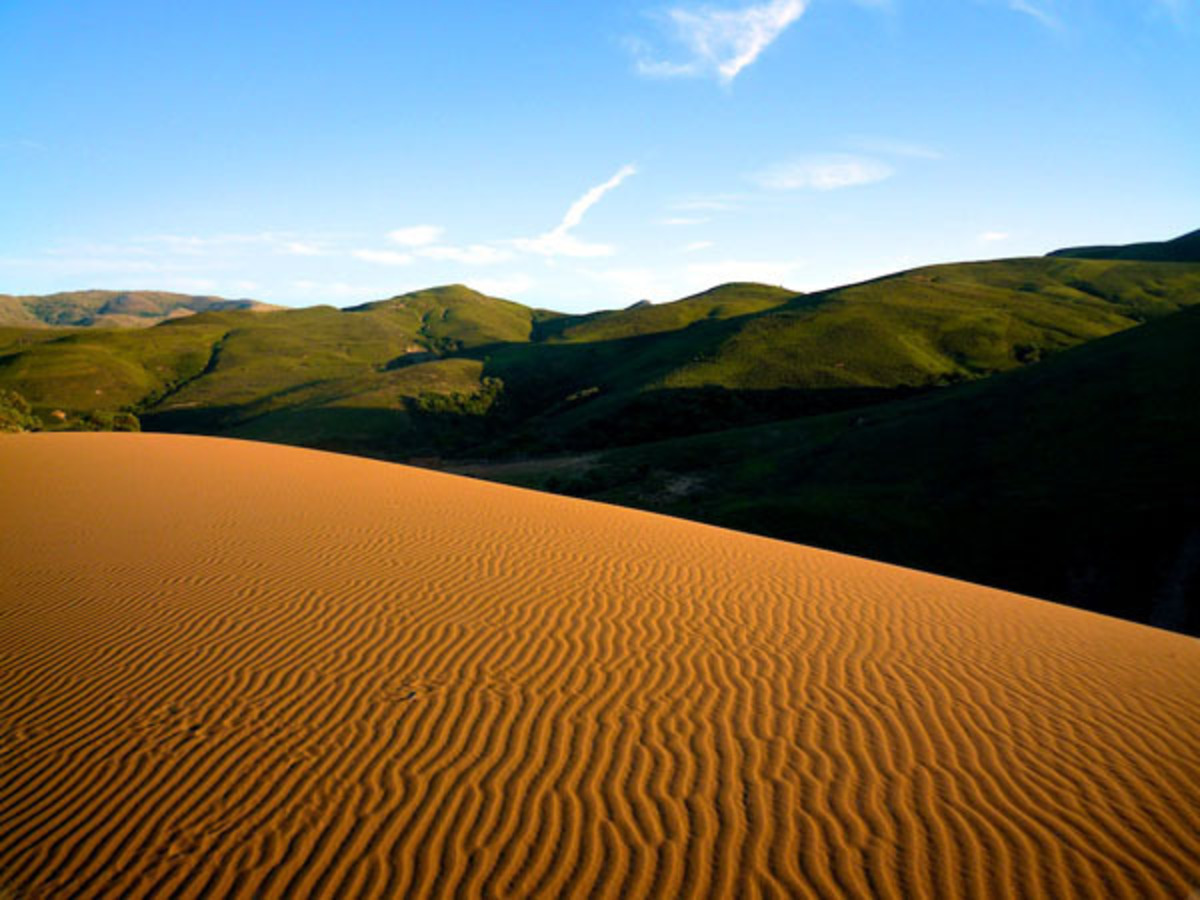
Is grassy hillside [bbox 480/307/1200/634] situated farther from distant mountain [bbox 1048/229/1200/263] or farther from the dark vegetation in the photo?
distant mountain [bbox 1048/229/1200/263]

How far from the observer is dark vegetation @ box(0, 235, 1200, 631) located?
78.2 ft

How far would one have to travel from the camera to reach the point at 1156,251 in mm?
133000

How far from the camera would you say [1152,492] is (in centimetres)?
2239

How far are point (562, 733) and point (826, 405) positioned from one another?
56289 mm

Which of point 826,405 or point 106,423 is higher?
point 826,405

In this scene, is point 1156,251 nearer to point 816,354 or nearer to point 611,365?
point 816,354

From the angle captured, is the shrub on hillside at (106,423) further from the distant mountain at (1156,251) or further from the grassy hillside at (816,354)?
the distant mountain at (1156,251)

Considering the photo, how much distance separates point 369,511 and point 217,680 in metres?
8.69

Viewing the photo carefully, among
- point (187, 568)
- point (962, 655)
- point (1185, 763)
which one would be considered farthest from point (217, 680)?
point (1185, 763)

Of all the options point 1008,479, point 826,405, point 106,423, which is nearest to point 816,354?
point 826,405

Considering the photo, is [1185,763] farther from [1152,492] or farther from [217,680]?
[1152,492]

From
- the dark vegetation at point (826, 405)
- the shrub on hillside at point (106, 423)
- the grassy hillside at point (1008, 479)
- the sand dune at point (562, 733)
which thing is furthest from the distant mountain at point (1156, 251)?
the shrub on hillside at point (106, 423)

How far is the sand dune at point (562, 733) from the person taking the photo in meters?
4.22

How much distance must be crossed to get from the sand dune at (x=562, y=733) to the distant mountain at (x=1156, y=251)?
152365 millimetres
